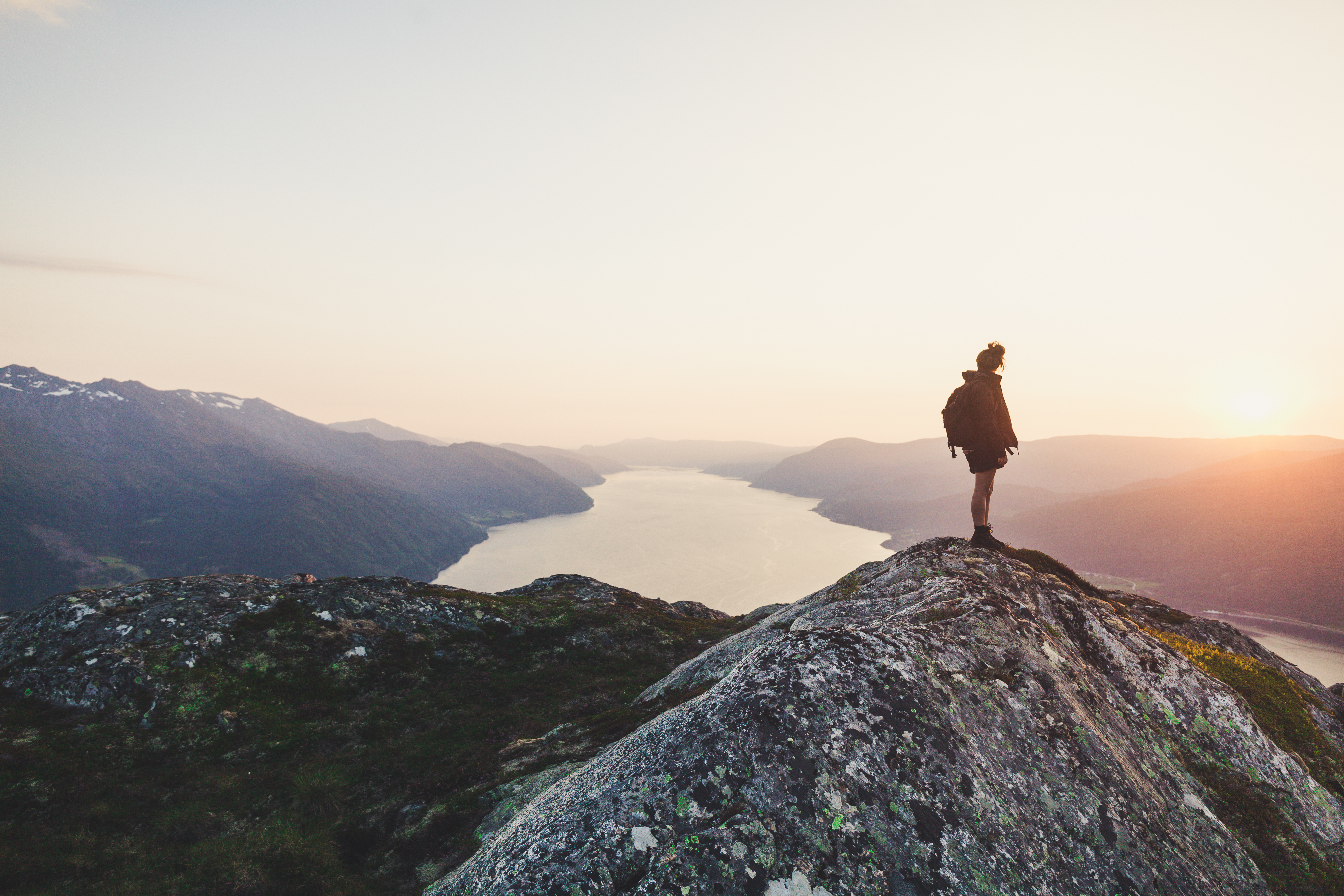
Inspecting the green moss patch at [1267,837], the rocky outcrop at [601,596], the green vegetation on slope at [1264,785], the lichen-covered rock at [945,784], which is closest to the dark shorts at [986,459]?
the lichen-covered rock at [945,784]

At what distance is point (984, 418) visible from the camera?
13.1 metres

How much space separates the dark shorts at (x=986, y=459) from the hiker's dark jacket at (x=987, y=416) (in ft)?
0.10

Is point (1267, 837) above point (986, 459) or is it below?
below

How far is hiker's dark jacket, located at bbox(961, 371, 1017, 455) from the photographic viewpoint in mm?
13141

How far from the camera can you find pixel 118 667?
20.2 m

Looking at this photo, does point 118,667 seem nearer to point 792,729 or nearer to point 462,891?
point 462,891

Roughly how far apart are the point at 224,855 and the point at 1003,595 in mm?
18383

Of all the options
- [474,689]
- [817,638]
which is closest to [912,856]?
[817,638]

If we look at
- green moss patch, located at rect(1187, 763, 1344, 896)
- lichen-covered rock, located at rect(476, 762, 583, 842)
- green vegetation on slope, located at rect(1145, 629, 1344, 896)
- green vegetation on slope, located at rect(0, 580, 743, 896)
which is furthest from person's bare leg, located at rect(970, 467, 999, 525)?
lichen-covered rock, located at rect(476, 762, 583, 842)

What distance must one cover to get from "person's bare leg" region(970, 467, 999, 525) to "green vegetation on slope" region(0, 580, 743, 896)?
1057 cm

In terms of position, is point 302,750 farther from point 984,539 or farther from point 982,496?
point 982,496

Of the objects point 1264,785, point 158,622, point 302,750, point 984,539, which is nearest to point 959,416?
point 984,539

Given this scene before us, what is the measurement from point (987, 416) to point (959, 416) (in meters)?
0.62

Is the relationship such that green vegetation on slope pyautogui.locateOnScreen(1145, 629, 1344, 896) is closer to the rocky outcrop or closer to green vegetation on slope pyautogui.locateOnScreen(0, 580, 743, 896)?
green vegetation on slope pyautogui.locateOnScreen(0, 580, 743, 896)
